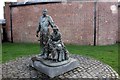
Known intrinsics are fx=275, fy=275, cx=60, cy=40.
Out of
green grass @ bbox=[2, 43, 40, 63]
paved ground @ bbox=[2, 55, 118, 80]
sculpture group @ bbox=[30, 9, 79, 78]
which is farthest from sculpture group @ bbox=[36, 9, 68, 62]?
green grass @ bbox=[2, 43, 40, 63]

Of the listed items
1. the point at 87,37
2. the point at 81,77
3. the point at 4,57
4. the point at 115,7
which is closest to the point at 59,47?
the point at 81,77

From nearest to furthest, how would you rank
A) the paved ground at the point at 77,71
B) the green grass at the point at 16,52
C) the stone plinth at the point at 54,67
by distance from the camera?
the stone plinth at the point at 54,67 → the paved ground at the point at 77,71 → the green grass at the point at 16,52

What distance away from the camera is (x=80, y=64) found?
7.08 meters

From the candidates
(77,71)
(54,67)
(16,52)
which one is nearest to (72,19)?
(16,52)

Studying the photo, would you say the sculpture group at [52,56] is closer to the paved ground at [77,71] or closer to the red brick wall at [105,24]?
the paved ground at [77,71]

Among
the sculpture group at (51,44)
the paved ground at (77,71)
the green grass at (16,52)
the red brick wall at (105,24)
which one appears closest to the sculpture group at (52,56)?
the sculpture group at (51,44)

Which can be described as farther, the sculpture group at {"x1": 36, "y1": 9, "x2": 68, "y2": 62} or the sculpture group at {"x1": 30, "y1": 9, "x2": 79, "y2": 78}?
the sculpture group at {"x1": 36, "y1": 9, "x2": 68, "y2": 62}

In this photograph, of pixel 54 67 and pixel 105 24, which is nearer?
pixel 54 67

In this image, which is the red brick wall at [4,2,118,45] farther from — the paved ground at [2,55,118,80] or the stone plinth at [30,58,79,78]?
the stone plinth at [30,58,79,78]

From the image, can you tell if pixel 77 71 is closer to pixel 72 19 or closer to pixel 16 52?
pixel 16 52

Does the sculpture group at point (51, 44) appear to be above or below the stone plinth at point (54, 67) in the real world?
above

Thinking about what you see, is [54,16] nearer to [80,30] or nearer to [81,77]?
[80,30]

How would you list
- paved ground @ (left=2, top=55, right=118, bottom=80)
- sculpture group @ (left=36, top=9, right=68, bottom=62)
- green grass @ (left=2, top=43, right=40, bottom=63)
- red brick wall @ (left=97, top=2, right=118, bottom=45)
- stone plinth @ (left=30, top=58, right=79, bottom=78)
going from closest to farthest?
stone plinth @ (left=30, top=58, right=79, bottom=78)
paved ground @ (left=2, top=55, right=118, bottom=80)
sculpture group @ (left=36, top=9, right=68, bottom=62)
green grass @ (left=2, top=43, right=40, bottom=63)
red brick wall @ (left=97, top=2, right=118, bottom=45)

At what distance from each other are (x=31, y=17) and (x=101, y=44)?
12.3ft
